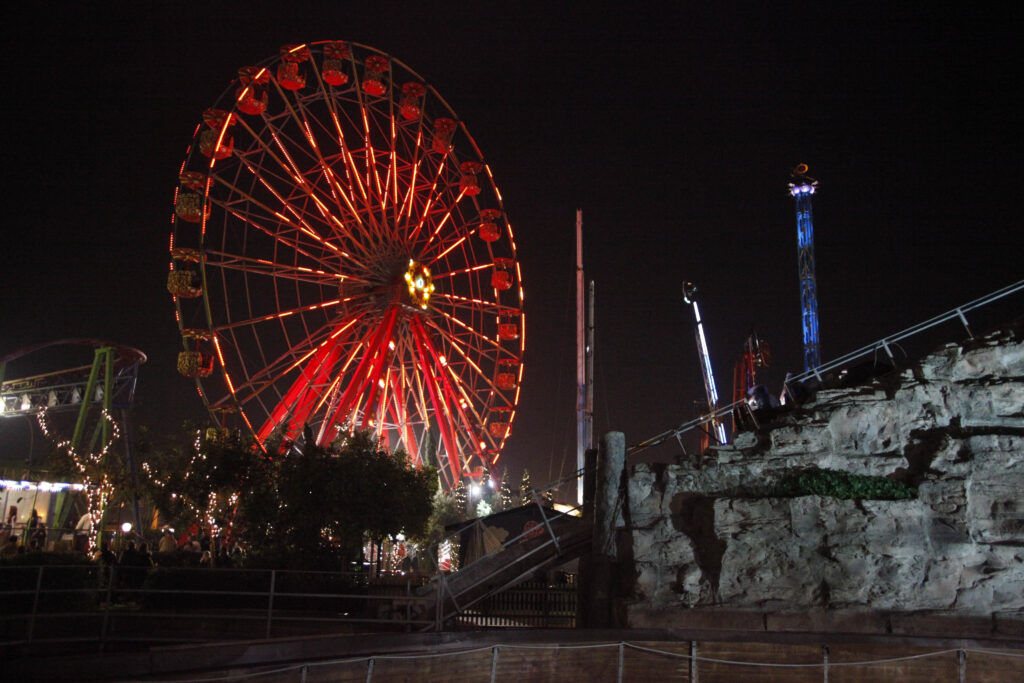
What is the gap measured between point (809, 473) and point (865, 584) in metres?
2.11

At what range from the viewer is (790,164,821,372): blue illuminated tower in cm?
4638

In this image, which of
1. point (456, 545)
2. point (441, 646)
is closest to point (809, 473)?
point (441, 646)

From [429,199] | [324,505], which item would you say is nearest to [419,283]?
[429,199]

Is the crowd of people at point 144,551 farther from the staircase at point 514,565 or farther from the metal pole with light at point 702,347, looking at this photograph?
the metal pole with light at point 702,347

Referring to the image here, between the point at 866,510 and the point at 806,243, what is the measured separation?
125 ft

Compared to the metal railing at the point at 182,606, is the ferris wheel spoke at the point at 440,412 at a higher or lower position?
higher

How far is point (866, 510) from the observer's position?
1264 cm

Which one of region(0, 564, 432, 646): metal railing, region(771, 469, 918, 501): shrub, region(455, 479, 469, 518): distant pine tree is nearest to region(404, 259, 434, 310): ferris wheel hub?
region(0, 564, 432, 646): metal railing

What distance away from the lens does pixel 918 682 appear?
11062mm

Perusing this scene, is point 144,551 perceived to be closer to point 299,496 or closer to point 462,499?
point 299,496

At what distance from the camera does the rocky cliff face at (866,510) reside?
12125 millimetres

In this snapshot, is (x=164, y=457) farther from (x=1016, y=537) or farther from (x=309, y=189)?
(x=1016, y=537)

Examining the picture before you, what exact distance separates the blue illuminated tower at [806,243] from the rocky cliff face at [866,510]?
3305 centimetres

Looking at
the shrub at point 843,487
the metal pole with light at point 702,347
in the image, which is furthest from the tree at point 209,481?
the metal pole with light at point 702,347
